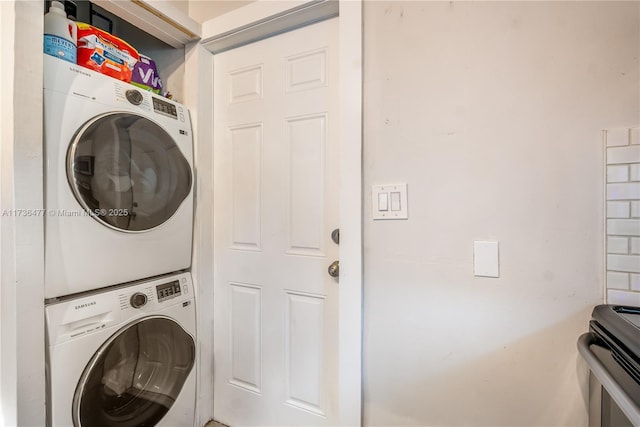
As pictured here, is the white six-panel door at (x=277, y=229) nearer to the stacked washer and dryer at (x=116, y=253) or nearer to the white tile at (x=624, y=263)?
the stacked washer and dryer at (x=116, y=253)

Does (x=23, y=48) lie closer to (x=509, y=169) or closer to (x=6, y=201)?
(x=6, y=201)

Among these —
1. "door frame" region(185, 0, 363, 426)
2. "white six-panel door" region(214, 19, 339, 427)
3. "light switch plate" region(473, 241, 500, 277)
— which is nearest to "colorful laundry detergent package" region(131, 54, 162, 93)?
"door frame" region(185, 0, 363, 426)

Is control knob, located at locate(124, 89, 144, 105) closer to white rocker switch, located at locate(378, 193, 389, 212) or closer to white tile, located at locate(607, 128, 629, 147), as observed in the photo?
white rocker switch, located at locate(378, 193, 389, 212)

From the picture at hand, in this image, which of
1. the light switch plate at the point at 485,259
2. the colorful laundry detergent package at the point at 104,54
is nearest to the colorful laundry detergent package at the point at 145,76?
the colorful laundry detergent package at the point at 104,54

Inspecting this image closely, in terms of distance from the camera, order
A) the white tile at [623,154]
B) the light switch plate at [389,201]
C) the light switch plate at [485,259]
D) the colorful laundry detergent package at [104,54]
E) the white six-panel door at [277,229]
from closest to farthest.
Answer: the white tile at [623,154], the light switch plate at [485,259], the light switch plate at [389,201], the colorful laundry detergent package at [104,54], the white six-panel door at [277,229]

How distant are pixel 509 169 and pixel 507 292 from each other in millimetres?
371

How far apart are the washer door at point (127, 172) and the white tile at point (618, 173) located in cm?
154

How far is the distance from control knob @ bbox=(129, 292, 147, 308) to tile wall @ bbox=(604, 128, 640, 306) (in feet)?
5.15

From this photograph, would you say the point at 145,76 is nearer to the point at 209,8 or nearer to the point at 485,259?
the point at 209,8

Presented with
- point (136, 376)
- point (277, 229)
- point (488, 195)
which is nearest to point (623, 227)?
point (488, 195)

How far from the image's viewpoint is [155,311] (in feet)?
3.97

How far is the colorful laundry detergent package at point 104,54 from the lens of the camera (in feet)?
3.51

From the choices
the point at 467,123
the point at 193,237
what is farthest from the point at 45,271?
the point at 467,123

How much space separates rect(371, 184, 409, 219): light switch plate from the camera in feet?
3.16
